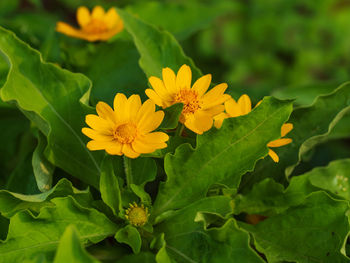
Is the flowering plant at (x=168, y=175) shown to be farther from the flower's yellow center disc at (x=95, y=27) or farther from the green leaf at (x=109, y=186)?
the flower's yellow center disc at (x=95, y=27)

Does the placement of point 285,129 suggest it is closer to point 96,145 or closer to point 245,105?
point 245,105

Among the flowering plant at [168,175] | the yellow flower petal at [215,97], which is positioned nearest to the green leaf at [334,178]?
the flowering plant at [168,175]

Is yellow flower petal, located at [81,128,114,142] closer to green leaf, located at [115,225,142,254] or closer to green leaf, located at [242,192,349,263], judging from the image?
green leaf, located at [115,225,142,254]

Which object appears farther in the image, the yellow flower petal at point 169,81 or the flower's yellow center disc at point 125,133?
the yellow flower petal at point 169,81

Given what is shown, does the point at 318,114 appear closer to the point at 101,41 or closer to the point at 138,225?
the point at 138,225

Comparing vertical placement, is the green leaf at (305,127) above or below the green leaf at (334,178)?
above

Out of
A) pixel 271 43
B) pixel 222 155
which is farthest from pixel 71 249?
pixel 271 43
